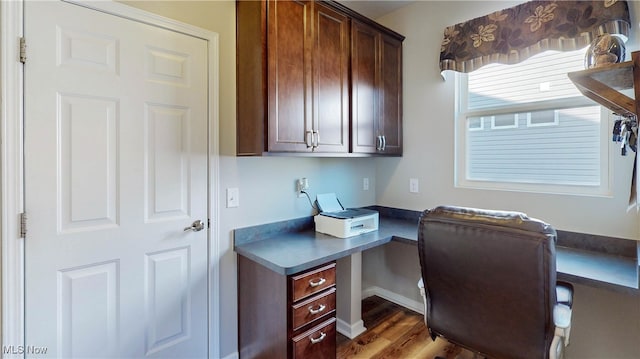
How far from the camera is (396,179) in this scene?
278cm

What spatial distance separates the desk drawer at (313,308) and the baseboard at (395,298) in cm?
117

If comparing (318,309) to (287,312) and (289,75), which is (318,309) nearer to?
(287,312)

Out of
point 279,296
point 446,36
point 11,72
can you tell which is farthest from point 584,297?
point 11,72

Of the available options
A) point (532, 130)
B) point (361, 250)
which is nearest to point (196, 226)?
point (361, 250)

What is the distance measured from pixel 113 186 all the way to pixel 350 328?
1796 mm

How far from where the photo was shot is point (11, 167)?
49.1 inches

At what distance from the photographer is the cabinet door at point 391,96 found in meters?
2.46

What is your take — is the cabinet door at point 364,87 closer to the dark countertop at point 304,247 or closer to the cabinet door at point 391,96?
the cabinet door at point 391,96

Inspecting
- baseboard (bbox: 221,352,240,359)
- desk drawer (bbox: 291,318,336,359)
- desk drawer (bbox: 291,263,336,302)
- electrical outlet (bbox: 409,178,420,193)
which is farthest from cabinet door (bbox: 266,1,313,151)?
baseboard (bbox: 221,352,240,359)

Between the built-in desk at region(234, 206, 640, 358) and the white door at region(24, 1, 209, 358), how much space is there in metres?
0.39

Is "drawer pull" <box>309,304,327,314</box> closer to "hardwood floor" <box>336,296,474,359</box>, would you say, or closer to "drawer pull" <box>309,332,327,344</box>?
"drawer pull" <box>309,332,327,344</box>

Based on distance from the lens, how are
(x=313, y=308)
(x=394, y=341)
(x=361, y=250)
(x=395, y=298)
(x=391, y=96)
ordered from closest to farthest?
(x=313, y=308) < (x=361, y=250) < (x=394, y=341) < (x=391, y=96) < (x=395, y=298)

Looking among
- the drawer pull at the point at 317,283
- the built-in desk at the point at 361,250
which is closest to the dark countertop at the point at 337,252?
the built-in desk at the point at 361,250

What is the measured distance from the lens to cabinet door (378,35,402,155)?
246cm
